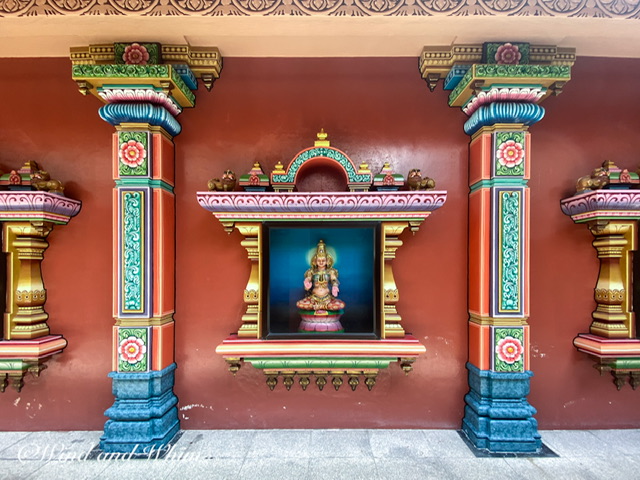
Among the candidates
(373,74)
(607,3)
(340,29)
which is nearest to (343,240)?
(373,74)

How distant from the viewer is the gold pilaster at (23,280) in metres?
2.75

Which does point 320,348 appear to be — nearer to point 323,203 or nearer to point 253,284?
point 253,284

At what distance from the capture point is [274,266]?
9.95 feet

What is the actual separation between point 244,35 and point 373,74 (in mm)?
1153

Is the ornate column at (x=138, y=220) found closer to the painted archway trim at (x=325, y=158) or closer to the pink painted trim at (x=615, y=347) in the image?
→ the painted archway trim at (x=325, y=158)

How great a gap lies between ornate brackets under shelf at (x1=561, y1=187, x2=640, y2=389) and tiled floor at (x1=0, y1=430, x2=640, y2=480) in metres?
0.70

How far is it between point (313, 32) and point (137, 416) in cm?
336

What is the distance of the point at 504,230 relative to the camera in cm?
266

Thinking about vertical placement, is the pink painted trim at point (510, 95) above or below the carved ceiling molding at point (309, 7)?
below

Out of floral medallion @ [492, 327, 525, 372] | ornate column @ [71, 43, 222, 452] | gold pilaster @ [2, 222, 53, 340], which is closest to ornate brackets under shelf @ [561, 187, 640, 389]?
floral medallion @ [492, 327, 525, 372]

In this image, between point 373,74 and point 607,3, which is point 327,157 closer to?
point 373,74

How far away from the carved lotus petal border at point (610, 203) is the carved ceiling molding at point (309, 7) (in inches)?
53.0

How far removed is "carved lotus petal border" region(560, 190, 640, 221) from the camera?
102 inches

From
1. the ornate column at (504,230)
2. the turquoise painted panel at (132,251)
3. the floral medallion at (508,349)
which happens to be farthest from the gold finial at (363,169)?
the turquoise painted panel at (132,251)
